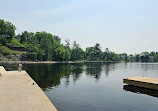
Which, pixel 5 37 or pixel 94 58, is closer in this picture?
pixel 5 37

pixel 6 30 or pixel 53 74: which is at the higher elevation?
pixel 6 30

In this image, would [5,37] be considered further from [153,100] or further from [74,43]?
[153,100]

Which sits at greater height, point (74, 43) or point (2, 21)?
point (2, 21)

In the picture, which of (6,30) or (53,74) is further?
(6,30)

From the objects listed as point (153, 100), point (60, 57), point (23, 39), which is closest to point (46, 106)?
point (153, 100)

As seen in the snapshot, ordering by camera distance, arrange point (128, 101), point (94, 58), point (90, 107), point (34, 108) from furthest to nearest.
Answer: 1. point (94, 58)
2. point (128, 101)
3. point (90, 107)
4. point (34, 108)

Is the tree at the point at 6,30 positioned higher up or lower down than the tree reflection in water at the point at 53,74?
higher up

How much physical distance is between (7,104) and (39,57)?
112931 mm

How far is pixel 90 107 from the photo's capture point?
1334 centimetres

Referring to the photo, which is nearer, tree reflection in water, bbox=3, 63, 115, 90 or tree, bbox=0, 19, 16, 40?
tree reflection in water, bbox=3, 63, 115, 90

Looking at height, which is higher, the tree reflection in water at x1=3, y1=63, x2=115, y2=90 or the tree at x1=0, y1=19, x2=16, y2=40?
the tree at x1=0, y1=19, x2=16, y2=40

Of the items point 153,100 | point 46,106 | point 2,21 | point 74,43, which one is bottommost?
point 153,100

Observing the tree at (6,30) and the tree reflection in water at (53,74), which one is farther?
the tree at (6,30)

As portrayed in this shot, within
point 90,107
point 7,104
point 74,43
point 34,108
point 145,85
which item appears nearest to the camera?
point 34,108
